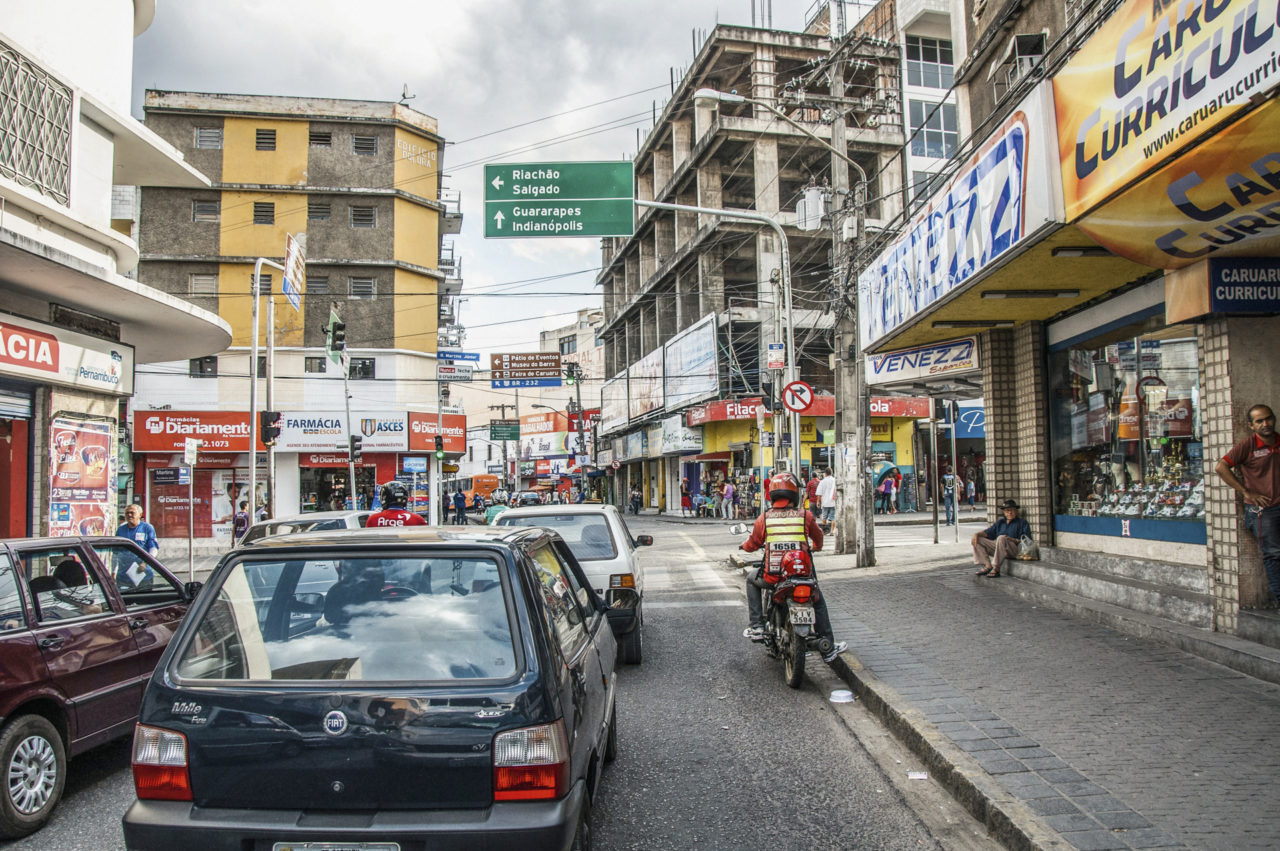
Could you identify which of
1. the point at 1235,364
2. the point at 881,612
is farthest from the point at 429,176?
the point at 1235,364

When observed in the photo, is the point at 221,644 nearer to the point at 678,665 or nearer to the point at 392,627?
the point at 392,627

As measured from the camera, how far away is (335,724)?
2869mm

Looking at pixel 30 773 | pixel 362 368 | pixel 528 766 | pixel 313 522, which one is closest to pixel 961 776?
pixel 528 766

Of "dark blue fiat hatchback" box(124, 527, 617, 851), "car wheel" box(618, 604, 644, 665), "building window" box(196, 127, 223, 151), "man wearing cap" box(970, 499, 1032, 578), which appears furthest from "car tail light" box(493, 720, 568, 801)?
"building window" box(196, 127, 223, 151)

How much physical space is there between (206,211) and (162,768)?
38695 mm

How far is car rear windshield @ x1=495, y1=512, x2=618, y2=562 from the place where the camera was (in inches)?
328

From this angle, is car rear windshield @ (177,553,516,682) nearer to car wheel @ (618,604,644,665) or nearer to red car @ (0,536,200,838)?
red car @ (0,536,200,838)

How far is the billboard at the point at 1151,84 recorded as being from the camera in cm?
441

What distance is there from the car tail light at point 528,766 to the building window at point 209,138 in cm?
3972

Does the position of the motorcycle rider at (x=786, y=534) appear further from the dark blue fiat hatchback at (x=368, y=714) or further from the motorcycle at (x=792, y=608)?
the dark blue fiat hatchback at (x=368, y=714)

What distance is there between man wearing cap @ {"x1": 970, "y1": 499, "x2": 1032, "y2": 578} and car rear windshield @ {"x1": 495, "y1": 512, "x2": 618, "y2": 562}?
5.92 m

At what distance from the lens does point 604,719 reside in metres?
4.34

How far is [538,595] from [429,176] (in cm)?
3806

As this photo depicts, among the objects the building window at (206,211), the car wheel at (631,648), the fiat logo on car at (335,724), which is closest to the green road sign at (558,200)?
the car wheel at (631,648)
